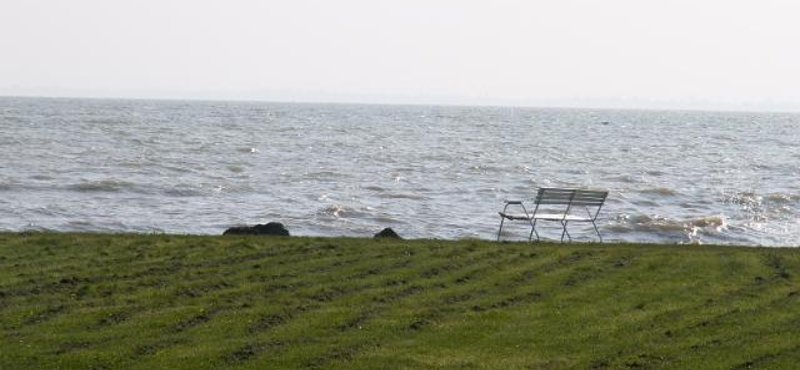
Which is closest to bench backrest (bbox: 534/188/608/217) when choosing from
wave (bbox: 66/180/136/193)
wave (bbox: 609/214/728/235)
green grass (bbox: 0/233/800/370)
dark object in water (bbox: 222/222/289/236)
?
green grass (bbox: 0/233/800/370)

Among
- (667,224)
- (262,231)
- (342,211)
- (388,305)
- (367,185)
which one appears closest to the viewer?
(388,305)

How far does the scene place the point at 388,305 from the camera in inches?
476

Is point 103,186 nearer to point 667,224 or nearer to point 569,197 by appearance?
point 667,224

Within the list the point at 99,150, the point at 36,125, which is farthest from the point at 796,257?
the point at 36,125

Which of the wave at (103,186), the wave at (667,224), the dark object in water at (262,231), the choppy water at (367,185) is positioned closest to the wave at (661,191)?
the choppy water at (367,185)

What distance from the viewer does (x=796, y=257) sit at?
15.6 metres

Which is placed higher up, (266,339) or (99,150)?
(266,339)

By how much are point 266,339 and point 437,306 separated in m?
2.18

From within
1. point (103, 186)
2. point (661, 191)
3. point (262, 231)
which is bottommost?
point (661, 191)

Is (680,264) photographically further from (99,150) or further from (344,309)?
(99,150)

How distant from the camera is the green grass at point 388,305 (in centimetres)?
1006

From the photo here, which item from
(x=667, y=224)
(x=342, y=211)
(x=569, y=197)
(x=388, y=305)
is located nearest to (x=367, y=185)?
(x=342, y=211)

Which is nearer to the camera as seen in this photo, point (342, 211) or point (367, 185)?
point (342, 211)

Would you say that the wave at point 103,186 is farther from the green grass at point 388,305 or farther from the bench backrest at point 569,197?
the bench backrest at point 569,197
